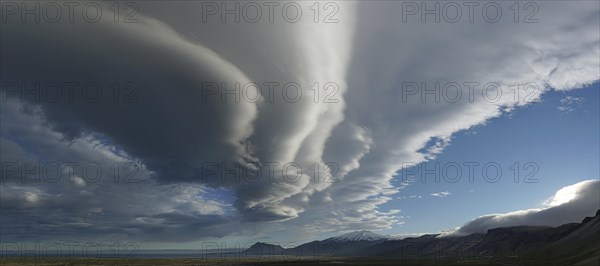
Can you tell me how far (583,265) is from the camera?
575ft
